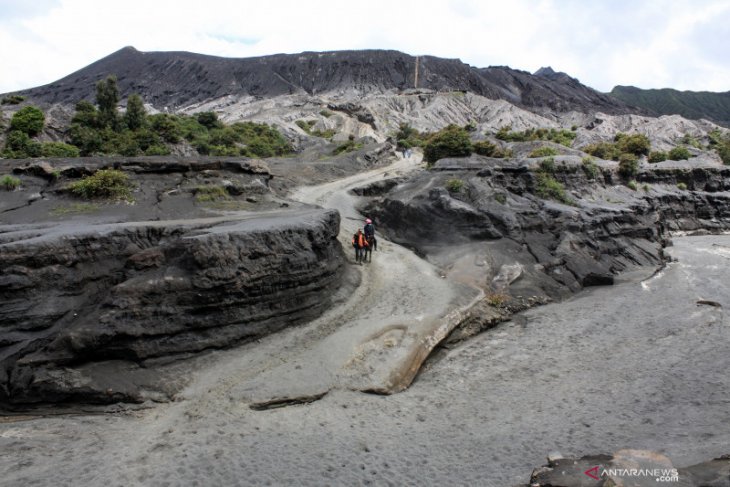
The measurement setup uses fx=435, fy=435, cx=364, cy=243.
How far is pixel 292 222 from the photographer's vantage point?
47.7 ft

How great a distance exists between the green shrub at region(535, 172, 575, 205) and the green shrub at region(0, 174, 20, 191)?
25.9m

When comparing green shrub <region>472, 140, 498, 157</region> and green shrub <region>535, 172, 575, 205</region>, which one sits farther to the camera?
green shrub <region>472, 140, 498, 157</region>

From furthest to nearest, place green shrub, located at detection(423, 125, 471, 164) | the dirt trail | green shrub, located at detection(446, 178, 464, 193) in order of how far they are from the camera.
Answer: green shrub, located at detection(423, 125, 471, 164) → green shrub, located at detection(446, 178, 464, 193) → the dirt trail

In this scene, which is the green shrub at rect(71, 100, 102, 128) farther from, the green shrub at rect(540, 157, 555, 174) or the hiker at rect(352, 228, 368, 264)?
the green shrub at rect(540, 157, 555, 174)

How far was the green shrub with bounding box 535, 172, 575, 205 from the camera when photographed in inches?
1028

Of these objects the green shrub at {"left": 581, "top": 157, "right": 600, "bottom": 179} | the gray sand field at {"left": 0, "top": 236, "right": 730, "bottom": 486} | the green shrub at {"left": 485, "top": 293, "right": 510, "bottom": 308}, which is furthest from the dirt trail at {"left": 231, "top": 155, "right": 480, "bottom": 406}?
the green shrub at {"left": 581, "top": 157, "right": 600, "bottom": 179}

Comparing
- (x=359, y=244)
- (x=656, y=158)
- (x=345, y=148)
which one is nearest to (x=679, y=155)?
(x=656, y=158)

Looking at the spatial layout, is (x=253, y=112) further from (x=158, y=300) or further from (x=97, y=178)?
(x=158, y=300)

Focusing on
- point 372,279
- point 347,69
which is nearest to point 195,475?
point 372,279

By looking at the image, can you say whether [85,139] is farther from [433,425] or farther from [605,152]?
[605,152]

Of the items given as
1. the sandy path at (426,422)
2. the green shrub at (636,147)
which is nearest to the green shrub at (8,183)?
the sandy path at (426,422)

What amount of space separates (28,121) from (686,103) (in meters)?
226

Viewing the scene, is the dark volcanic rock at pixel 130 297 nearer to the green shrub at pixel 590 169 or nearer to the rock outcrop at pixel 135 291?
the rock outcrop at pixel 135 291

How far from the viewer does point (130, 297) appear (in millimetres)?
10586
